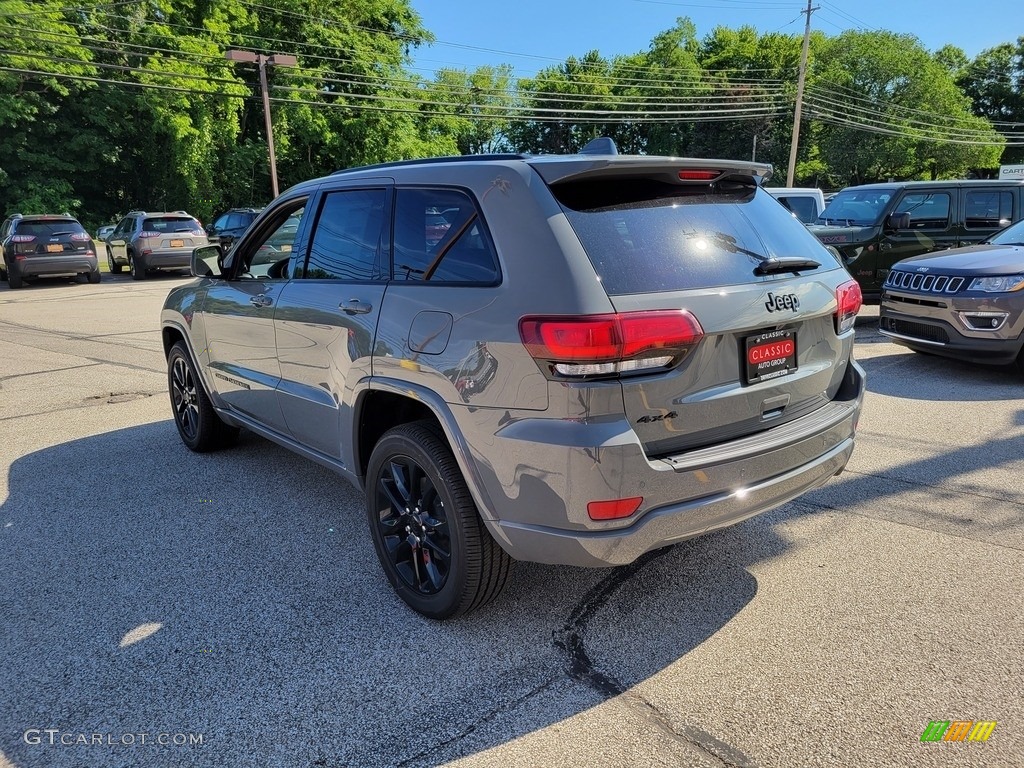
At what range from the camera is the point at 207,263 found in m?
4.78

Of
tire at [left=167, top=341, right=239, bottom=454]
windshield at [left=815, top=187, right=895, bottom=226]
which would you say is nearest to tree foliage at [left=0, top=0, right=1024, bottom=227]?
windshield at [left=815, top=187, right=895, bottom=226]

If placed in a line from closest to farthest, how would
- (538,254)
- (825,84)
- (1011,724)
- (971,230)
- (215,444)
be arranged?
(1011,724), (538,254), (215,444), (971,230), (825,84)

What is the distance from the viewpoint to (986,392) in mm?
6512

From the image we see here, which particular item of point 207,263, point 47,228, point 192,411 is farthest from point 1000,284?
point 47,228

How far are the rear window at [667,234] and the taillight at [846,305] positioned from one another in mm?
284

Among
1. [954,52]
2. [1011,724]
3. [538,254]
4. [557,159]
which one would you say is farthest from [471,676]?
[954,52]

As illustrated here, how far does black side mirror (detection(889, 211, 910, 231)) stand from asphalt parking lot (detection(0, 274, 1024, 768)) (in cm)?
561

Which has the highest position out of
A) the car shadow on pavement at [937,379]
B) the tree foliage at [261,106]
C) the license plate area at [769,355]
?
the tree foliage at [261,106]

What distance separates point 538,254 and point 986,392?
19.0ft

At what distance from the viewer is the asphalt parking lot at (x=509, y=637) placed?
2.34 meters

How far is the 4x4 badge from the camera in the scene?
2770mm

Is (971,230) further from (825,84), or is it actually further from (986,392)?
(825,84)

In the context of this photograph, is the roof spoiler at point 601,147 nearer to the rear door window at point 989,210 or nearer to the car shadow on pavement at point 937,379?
the car shadow on pavement at point 937,379
